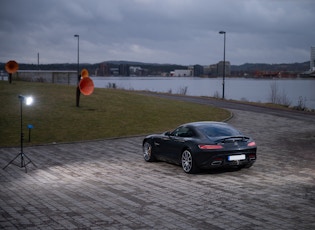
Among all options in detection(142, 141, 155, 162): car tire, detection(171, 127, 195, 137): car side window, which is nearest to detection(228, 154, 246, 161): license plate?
detection(171, 127, 195, 137): car side window

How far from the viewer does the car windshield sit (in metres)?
12.4

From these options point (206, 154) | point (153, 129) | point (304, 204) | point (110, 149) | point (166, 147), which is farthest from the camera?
point (153, 129)

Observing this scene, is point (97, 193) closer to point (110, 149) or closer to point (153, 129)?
point (110, 149)

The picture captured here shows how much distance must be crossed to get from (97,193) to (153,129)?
13188mm

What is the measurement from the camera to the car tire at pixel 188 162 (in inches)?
475

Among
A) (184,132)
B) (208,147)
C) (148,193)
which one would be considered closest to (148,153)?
(184,132)

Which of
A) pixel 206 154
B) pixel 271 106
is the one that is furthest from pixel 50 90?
pixel 206 154

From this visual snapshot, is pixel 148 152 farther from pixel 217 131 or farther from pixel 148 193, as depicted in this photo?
pixel 148 193

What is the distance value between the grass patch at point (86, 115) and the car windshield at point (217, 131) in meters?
8.76

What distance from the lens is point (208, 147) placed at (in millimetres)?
11812

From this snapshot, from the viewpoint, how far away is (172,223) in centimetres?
757

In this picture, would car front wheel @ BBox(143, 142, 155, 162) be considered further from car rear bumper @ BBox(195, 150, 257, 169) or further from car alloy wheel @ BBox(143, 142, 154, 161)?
car rear bumper @ BBox(195, 150, 257, 169)

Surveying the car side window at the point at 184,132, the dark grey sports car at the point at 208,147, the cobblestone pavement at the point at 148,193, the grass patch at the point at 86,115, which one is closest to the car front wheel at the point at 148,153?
the cobblestone pavement at the point at 148,193

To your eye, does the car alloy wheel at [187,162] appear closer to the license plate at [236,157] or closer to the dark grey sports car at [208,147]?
the dark grey sports car at [208,147]
